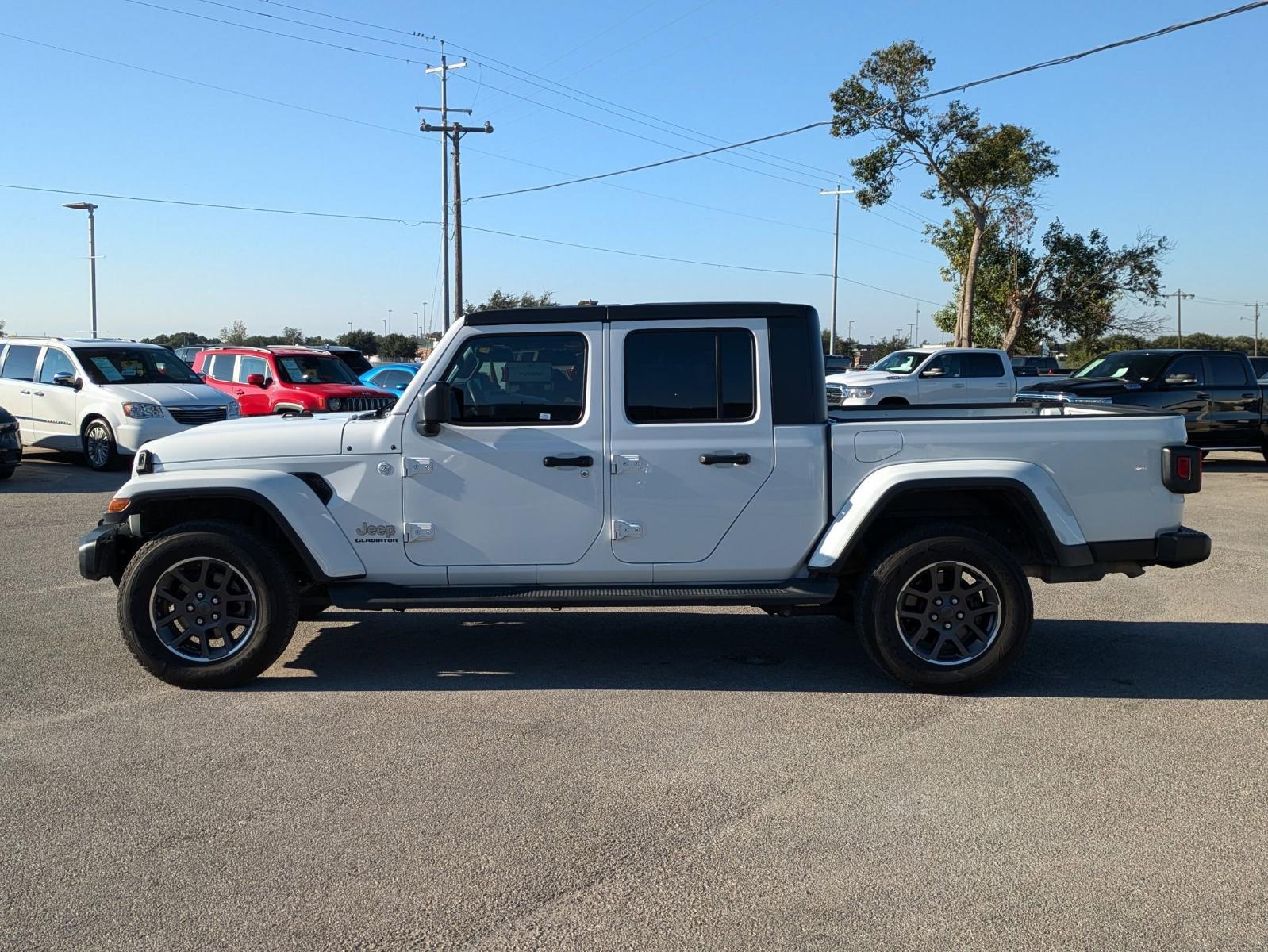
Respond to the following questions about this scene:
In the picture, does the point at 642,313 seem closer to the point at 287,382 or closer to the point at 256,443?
the point at 256,443

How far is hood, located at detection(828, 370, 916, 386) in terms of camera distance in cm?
→ 2178

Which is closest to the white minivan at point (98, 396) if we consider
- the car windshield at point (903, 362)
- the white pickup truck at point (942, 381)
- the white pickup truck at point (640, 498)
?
the white pickup truck at point (640, 498)

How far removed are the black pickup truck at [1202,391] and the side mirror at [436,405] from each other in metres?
13.0

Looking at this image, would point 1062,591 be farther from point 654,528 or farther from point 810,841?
point 810,841

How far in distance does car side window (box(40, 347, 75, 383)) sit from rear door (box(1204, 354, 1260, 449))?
16.5 m

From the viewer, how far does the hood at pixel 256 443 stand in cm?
591

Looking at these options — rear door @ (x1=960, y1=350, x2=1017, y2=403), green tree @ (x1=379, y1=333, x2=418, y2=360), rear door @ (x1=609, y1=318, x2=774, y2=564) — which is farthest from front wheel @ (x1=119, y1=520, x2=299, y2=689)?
green tree @ (x1=379, y1=333, x2=418, y2=360)

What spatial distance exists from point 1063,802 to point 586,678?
2.56m

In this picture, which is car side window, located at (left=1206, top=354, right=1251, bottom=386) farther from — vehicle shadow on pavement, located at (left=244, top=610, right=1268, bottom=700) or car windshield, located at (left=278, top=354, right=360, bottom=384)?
car windshield, located at (left=278, top=354, right=360, bottom=384)

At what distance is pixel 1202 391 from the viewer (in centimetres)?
1672

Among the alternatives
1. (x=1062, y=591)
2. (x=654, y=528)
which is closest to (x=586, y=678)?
(x=654, y=528)

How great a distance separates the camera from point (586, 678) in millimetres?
6113

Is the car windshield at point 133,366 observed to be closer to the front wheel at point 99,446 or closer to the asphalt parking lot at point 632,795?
the front wheel at point 99,446

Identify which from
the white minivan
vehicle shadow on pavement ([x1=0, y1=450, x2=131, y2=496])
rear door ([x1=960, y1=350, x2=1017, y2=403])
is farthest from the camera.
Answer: rear door ([x1=960, y1=350, x2=1017, y2=403])
